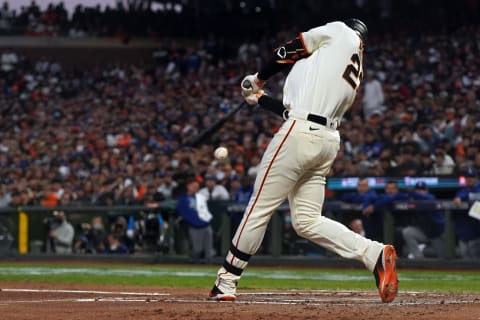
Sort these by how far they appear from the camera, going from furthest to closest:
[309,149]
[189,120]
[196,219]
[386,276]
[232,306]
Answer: [189,120]
[196,219]
[309,149]
[386,276]
[232,306]

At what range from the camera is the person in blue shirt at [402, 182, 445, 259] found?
15.0 metres

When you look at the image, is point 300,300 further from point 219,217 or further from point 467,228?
point 219,217

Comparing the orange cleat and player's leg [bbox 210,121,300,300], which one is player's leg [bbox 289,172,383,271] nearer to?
player's leg [bbox 210,121,300,300]

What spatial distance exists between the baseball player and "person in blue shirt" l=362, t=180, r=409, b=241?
8.15 metres

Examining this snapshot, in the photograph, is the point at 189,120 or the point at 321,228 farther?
the point at 189,120

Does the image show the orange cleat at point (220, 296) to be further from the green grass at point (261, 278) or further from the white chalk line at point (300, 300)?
the green grass at point (261, 278)

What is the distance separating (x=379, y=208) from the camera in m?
15.4

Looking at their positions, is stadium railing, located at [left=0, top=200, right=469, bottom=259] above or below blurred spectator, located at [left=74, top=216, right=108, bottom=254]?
above

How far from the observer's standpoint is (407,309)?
652 cm

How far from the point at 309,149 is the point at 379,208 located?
854 centimetres

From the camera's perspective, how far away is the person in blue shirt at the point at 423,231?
15.0 meters

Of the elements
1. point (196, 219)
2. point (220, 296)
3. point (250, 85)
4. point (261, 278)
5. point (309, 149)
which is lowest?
point (261, 278)

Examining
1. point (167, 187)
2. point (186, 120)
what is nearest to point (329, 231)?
point (167, 187)

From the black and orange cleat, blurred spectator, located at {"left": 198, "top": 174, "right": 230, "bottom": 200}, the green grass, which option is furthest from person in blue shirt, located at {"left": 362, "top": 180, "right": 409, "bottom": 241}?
the black and orange cleat
